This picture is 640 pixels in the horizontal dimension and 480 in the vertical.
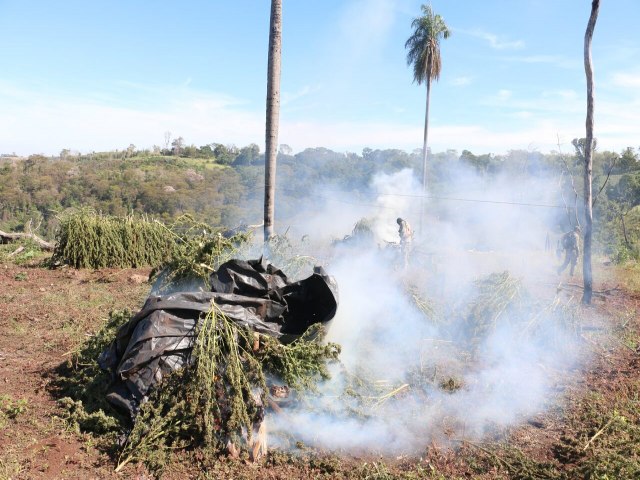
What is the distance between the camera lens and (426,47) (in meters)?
17.4

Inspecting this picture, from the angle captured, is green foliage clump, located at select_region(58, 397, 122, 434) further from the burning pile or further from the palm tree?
the palm tree

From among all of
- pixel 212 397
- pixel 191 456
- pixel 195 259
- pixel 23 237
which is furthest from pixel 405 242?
pixel 23 237

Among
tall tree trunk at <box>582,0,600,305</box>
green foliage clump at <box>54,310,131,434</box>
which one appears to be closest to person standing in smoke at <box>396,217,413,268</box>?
tall tree trunk at <box>582,0,600,305</box>

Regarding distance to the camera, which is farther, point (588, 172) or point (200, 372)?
point (588, 172)

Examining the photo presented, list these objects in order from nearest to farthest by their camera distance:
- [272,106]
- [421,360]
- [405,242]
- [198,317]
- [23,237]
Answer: [198,317] → [421,360] → [272,106] → [405,242] → [23,237]

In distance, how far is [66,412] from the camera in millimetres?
3699

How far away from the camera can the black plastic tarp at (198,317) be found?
3.42m

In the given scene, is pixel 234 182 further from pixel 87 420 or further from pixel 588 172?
pixel 87 420

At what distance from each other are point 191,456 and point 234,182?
31605 mm

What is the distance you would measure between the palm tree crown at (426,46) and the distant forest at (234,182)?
9.72m

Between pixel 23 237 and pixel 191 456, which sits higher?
pixel 23 237

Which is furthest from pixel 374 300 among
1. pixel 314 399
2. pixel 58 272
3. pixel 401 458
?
pixel 58 272

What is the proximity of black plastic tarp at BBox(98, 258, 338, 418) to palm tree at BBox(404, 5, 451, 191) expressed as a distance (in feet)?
49.9

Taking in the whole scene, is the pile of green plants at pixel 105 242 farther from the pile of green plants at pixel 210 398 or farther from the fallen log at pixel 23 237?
the pile of green plants at pixel 210 398
